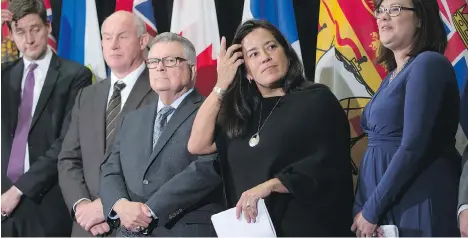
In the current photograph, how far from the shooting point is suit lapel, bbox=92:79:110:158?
3.24 metres

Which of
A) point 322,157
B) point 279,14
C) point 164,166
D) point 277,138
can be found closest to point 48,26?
point 164,166

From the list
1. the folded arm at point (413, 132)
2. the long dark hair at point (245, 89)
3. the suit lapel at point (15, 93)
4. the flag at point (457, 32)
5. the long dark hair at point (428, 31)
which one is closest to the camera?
the folded arm at point (413, 132)

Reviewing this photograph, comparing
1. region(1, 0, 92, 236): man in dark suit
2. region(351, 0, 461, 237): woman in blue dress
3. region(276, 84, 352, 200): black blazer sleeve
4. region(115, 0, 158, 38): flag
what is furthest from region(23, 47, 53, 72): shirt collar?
region(351, 0, 461, 237): woman in blue dress

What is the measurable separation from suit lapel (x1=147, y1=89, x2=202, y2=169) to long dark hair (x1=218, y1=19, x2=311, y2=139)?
0.76 feet

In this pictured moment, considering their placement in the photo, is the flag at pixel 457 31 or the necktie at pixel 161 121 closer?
the flag at pixel 457 31

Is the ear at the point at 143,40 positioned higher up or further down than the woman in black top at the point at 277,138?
higher up

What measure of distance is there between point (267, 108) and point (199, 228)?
0.60m

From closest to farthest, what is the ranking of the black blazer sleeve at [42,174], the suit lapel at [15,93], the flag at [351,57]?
the flag at [351,57] → the black blazer sleeve at [42,174] → the suit lapel at [15,93]

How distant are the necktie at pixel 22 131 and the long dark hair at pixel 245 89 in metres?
1.18

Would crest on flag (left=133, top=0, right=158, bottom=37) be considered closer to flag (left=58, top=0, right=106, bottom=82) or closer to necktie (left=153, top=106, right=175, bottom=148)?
flag (left=58, top=0, right=106, bottom=82)

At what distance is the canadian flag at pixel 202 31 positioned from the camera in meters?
3.31

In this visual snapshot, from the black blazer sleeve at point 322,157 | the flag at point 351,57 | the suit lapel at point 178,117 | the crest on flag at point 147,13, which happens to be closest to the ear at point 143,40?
the crest on flag at point 147,13

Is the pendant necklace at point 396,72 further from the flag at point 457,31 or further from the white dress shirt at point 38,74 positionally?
the white dress shirt at point 38,74

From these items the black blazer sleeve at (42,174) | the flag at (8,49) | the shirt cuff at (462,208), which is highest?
the flag at (8,49)
